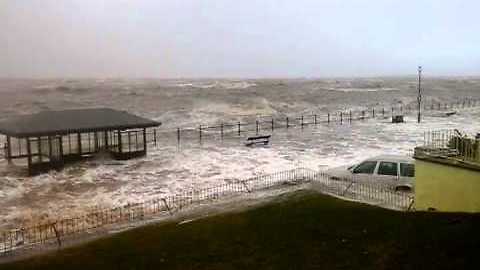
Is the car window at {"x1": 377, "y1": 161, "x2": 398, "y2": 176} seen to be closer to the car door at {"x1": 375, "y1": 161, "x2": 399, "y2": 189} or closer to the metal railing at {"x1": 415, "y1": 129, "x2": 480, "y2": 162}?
the car door at {"x1": 375, "y1": 161, "x2": 399, "y2": 189}

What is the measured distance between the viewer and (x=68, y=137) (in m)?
28.6

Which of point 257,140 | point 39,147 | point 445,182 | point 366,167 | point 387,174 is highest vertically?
point 445,182

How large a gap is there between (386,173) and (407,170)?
0.64m

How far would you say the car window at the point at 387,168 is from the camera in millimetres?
16686

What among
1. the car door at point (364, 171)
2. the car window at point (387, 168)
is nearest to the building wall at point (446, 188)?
the car window at point (387, 168)

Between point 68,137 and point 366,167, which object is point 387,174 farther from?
point 68,137

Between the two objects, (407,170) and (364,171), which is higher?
(407,170)

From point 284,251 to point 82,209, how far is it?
367 inches

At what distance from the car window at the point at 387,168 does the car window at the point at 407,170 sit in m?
Result: 0.20

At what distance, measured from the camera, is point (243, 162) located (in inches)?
1032

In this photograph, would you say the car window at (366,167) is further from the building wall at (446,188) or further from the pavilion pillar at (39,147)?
the pavilion pillar at (39,147)

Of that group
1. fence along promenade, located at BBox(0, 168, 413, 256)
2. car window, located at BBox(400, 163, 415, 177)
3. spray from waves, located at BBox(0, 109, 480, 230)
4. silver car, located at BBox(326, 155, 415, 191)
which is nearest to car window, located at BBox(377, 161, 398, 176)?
silver car, located at BBox(326, 155, 415, 191)

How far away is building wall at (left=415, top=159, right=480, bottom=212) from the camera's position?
11781 millimetres

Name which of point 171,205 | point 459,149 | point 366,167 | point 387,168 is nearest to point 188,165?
point 171,205
